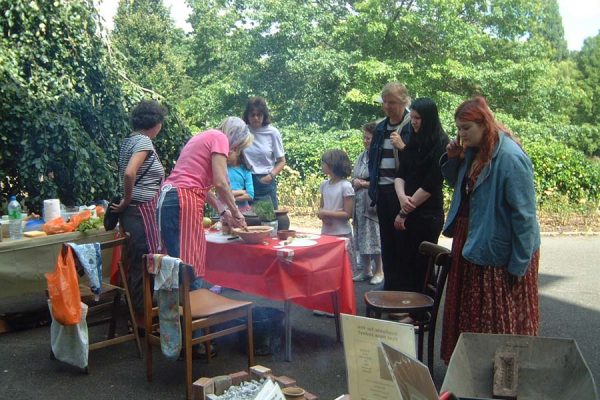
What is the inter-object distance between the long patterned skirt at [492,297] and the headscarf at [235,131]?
164 centimetres

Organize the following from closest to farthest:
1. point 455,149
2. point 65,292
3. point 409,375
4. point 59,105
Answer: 1. point 409,375
2. point 455,149
3. point 65,292
4. point 59,105

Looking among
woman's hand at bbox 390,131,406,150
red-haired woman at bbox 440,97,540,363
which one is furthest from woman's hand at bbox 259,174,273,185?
red-haired woman at bbox 440,97,540,363

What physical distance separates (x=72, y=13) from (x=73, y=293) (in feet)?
14.8

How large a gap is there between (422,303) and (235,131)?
1.69 metres

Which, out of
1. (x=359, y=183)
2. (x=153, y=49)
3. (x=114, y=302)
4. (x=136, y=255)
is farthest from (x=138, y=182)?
(x=153, y=49)

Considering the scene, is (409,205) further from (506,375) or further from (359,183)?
(506,375)

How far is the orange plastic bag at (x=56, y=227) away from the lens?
451 cm

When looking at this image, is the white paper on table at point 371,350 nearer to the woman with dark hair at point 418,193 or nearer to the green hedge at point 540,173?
the woman with dark hair at point 418,193

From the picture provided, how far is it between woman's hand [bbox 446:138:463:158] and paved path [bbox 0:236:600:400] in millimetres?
1374

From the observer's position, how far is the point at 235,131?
3992 mm

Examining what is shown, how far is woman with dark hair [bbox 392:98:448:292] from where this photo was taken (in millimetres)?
3844

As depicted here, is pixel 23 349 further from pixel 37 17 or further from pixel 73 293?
pixel 37 17

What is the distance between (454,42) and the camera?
15.2 m

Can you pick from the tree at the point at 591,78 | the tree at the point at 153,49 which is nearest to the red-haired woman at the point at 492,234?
the tree at the point at 153,49
